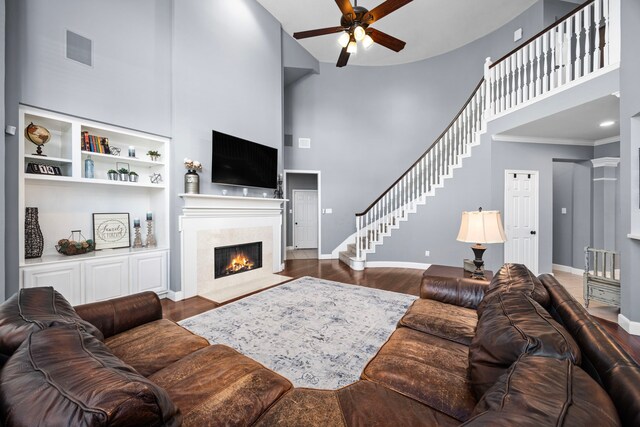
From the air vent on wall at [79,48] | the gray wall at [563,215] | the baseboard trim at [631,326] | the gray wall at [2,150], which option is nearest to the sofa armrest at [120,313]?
the gray wall at [2,150]

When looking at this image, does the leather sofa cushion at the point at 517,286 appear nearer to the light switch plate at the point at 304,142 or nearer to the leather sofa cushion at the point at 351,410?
the leather sofa cushion at the point at 351,410

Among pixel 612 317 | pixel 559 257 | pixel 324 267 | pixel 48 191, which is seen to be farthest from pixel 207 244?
pixel 559 257

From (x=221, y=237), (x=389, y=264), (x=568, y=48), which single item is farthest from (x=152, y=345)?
(x=568, y=48)

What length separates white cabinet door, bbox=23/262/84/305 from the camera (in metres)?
2.60

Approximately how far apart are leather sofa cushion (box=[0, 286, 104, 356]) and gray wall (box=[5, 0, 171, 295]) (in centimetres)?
182

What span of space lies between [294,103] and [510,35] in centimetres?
485

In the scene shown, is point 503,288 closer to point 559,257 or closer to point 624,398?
point 624,398

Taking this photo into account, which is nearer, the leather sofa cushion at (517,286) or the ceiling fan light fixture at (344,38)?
the leather sofa cushion at (517,286)

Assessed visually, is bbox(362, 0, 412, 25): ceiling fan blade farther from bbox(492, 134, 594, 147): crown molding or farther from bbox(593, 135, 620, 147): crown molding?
bbox(593, 135, 620, 147): crown molding

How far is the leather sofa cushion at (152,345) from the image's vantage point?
55.2 inches

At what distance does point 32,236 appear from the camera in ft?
9.09

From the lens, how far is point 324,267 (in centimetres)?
573

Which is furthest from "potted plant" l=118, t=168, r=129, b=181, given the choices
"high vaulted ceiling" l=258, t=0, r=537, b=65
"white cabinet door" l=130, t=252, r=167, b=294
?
"high vaulted ceiling" l=258, t=0, r=537, b=65

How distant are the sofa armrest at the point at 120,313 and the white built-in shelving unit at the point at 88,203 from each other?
65.0 inches
